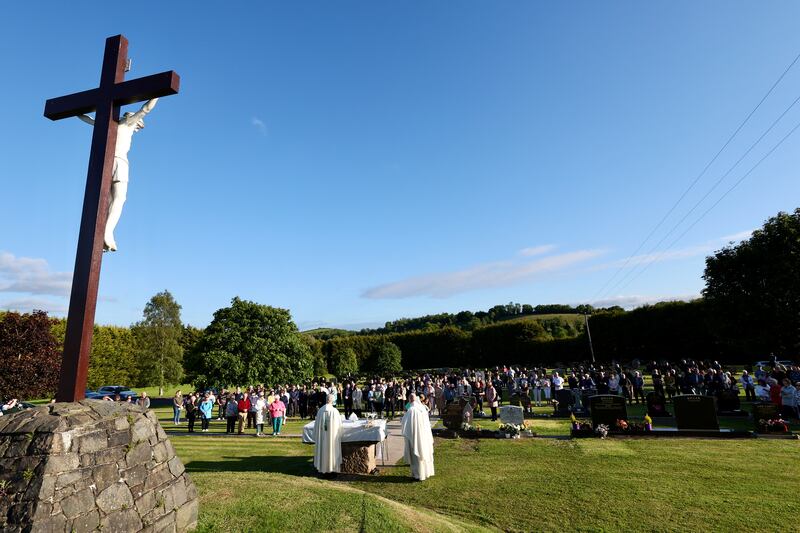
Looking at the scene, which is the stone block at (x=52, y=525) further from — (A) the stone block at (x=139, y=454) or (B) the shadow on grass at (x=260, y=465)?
(B) the shadow on grass at (x=260, y=465)

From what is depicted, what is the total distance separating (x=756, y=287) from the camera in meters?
30.3

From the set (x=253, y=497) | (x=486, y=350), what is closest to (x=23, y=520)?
(x=253, y=497)

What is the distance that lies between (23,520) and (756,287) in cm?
3914

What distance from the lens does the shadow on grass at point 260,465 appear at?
38.8 feet

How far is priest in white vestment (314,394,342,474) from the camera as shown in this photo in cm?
1084

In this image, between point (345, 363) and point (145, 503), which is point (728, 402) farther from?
point (345, 363)

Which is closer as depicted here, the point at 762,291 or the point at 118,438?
the point at 118,438

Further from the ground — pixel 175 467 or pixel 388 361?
pixel 388 361

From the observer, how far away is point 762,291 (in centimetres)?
2991

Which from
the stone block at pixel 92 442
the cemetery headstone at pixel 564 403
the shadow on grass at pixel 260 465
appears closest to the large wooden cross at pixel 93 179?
the stone block at pixel 92 442

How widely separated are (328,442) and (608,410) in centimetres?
998

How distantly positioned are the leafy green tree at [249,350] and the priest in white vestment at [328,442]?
19454 mm

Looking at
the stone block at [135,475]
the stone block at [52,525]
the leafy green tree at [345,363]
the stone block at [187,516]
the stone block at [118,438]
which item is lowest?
the stone block at [187,516]

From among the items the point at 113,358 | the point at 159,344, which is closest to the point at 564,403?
the point at 159,344
